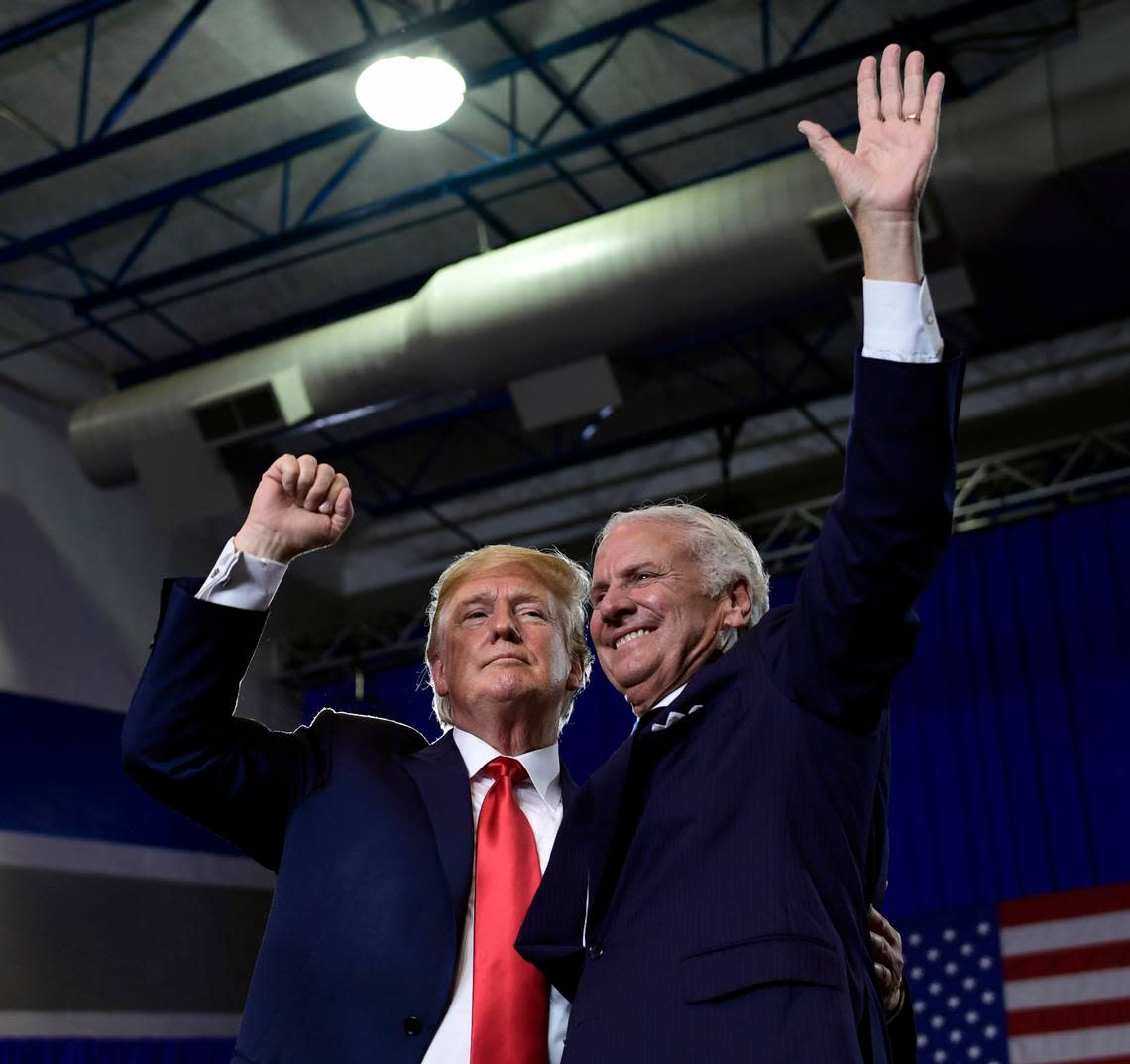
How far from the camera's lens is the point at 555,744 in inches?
89.7

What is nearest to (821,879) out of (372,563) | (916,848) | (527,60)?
(527,60)

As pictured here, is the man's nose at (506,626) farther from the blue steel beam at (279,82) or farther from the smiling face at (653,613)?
the blue steel beam at (279,82)

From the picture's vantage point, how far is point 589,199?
8.27 m

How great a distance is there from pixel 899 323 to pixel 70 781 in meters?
8.01

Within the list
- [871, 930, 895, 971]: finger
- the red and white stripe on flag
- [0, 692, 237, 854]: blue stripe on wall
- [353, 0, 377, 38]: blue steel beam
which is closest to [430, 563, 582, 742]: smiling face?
[871, 930, 895, 971]: finger

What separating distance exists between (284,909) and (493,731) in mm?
433

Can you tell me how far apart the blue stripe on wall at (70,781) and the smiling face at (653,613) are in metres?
6.78

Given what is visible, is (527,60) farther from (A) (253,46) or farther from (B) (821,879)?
(B) (821,879)

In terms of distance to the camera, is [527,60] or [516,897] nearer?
[516,897]

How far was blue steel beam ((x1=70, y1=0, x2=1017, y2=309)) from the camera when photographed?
6387 millimetres

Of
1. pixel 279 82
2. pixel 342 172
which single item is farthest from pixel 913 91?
pixel 342 172

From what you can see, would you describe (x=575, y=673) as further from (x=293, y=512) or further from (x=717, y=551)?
(x=293, y=512)

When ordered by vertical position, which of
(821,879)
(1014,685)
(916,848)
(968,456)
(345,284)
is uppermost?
(345,284)

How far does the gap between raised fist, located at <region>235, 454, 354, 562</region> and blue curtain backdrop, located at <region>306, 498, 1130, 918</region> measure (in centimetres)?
594
